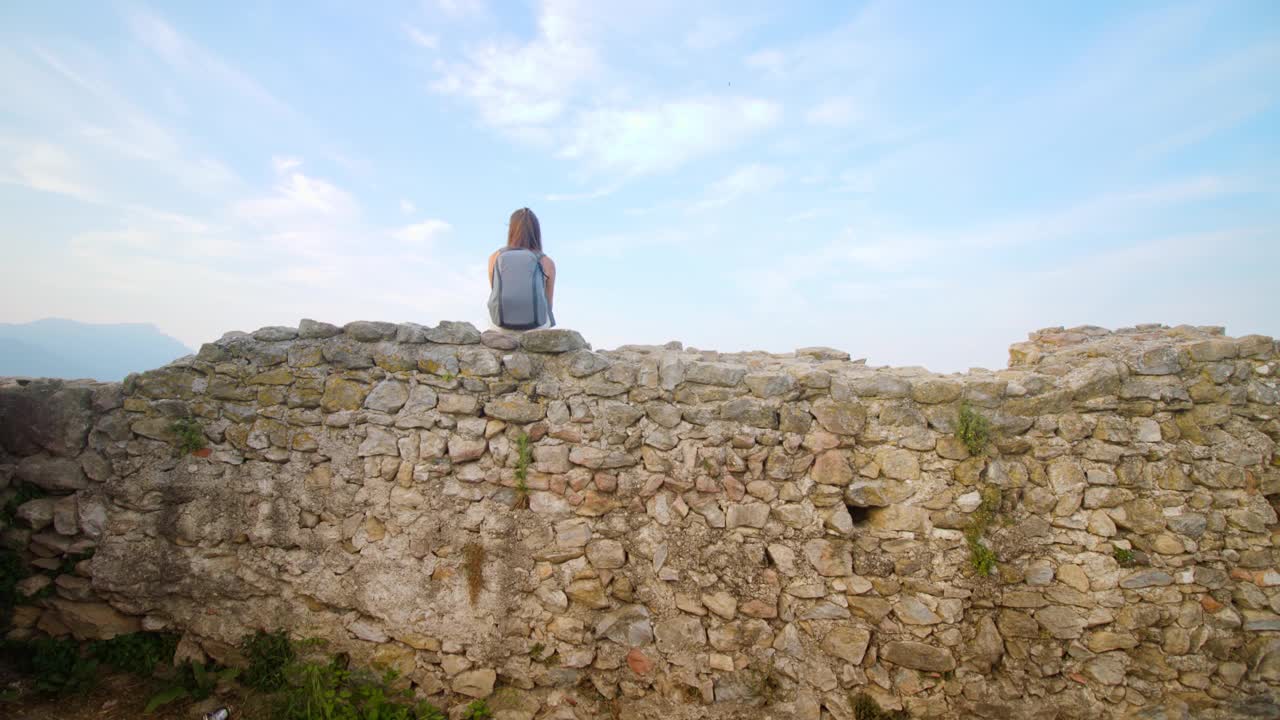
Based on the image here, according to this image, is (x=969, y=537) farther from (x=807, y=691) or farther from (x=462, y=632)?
(x=462, y=632)

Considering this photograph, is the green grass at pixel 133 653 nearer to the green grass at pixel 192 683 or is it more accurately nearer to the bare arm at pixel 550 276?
the green grass at pixel 192 683

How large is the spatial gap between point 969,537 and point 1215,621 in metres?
1.57

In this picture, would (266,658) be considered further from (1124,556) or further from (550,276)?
(1124,556)

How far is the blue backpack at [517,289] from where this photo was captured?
4.73 meters

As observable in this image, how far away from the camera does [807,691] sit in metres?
3.83

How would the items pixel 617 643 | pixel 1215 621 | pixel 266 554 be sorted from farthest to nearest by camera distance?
pixel 266 554 → pixel 617 643 → pixel 1215 621

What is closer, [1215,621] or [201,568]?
[1215,621]

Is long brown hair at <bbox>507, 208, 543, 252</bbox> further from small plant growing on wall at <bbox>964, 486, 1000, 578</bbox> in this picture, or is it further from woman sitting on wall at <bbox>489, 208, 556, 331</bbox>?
small plant growing on wall at <bbox>964, 486, 1000, 578</bbox>

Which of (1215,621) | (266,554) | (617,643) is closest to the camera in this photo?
(1215,621)

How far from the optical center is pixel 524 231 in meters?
4.89

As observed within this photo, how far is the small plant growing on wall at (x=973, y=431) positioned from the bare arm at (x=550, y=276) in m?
3.22

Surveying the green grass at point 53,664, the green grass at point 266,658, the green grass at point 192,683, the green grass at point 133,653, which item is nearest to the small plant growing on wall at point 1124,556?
the green grass at point 266,658

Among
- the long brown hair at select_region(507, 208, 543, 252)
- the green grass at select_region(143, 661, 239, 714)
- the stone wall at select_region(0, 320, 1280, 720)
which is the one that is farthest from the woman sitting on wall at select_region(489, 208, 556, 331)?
the green grass at select_region(143, 661, 239, 714)

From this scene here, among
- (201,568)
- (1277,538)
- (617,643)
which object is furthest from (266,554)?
(1277,538)
